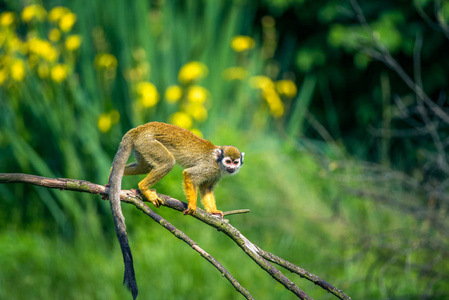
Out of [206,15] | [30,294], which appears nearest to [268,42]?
[206,15]

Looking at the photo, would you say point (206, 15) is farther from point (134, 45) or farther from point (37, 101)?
point (37, 101)

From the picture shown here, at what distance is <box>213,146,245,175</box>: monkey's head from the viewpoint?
9.50 feet

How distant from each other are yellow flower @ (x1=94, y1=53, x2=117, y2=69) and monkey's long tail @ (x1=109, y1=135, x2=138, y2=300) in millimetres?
4332

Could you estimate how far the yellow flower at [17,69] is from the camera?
7.20 metres

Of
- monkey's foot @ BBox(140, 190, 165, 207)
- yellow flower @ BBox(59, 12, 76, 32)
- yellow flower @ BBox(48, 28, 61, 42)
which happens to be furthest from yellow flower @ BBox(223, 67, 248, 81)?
monkey's foot @ BBox(140, 190, 165, 207)

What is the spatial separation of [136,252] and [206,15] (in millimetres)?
4317

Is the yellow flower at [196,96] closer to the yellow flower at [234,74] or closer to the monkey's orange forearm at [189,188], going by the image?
the monkey's orange forearm at [189,188]

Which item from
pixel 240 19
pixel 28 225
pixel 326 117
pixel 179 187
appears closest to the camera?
pixel 179 187

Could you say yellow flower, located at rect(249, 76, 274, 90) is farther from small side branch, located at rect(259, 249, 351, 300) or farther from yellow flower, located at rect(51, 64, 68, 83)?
small side branch, located at rect(259, 249, 351, 300)

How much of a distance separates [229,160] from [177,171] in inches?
164

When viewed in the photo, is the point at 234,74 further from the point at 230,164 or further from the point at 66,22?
the point at 230,164

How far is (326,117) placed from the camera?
1154cm

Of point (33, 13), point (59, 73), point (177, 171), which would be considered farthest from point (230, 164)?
point (33, 13)

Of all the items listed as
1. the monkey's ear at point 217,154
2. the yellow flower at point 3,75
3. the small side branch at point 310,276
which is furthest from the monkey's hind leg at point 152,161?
the yellow flower at point 3,75
